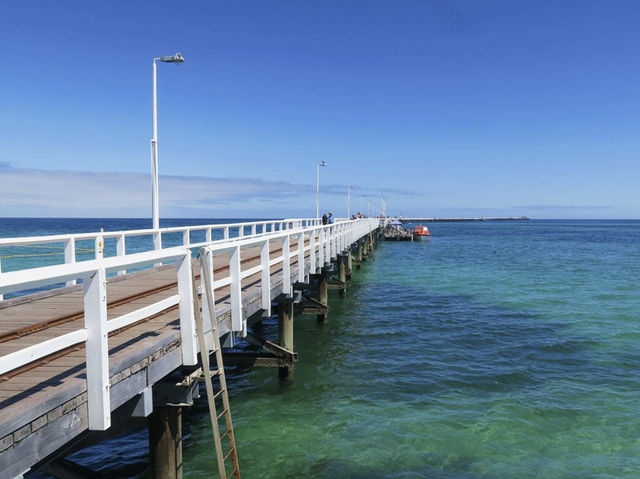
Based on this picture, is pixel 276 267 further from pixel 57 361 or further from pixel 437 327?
pixel 57 361

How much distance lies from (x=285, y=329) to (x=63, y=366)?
7115mm

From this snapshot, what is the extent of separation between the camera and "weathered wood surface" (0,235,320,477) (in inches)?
129

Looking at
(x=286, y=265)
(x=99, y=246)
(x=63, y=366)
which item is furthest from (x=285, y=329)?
(x=63, y=366)

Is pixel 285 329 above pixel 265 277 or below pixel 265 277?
below

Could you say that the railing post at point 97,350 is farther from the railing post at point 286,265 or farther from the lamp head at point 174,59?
the lamp head at point 174,59

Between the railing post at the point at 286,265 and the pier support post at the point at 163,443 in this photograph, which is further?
the railing post at the point at 286,265

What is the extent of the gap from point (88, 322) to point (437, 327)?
1443cm

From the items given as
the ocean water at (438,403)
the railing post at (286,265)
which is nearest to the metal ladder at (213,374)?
the ocean water at (438,403)

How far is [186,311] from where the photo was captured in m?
5.14

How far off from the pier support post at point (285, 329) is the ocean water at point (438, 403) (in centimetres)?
30

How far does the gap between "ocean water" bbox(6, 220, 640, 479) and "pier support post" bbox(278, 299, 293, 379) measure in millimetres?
301

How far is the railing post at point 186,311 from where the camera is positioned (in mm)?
5043

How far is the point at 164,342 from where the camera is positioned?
5055mm

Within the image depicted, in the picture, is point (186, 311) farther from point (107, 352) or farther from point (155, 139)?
point (155, 139)
